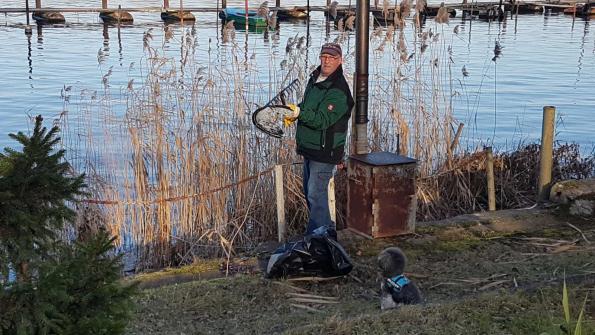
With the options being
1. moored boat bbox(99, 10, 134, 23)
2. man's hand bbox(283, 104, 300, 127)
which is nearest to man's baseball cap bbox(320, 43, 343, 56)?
man's hand bbox(283, 104, 300, 127)

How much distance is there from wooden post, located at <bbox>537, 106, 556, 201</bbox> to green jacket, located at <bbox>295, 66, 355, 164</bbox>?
244cm

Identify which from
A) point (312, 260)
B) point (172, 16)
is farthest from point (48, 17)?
point (312, 260)

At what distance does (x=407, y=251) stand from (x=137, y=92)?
3.73 metres

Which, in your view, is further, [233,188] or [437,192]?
[437,192]

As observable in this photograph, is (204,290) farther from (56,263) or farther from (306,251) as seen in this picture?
(56,263)

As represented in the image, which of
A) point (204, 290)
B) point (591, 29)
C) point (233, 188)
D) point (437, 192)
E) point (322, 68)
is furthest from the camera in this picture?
point (591, 29)

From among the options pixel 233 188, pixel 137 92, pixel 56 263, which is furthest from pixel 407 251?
pixel 56 263

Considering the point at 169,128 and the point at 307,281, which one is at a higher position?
the point at 169,128

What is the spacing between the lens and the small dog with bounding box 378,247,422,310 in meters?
5.11

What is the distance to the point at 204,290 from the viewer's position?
18.7 feet

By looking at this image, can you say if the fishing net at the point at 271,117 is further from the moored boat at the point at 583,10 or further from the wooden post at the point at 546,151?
the moored boat at the point at 583,10

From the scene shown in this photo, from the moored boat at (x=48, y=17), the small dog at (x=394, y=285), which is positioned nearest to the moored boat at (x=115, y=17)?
the moored boat at (x=48, y=17)

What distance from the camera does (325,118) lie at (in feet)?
20.7

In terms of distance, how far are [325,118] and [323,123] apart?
43mm
